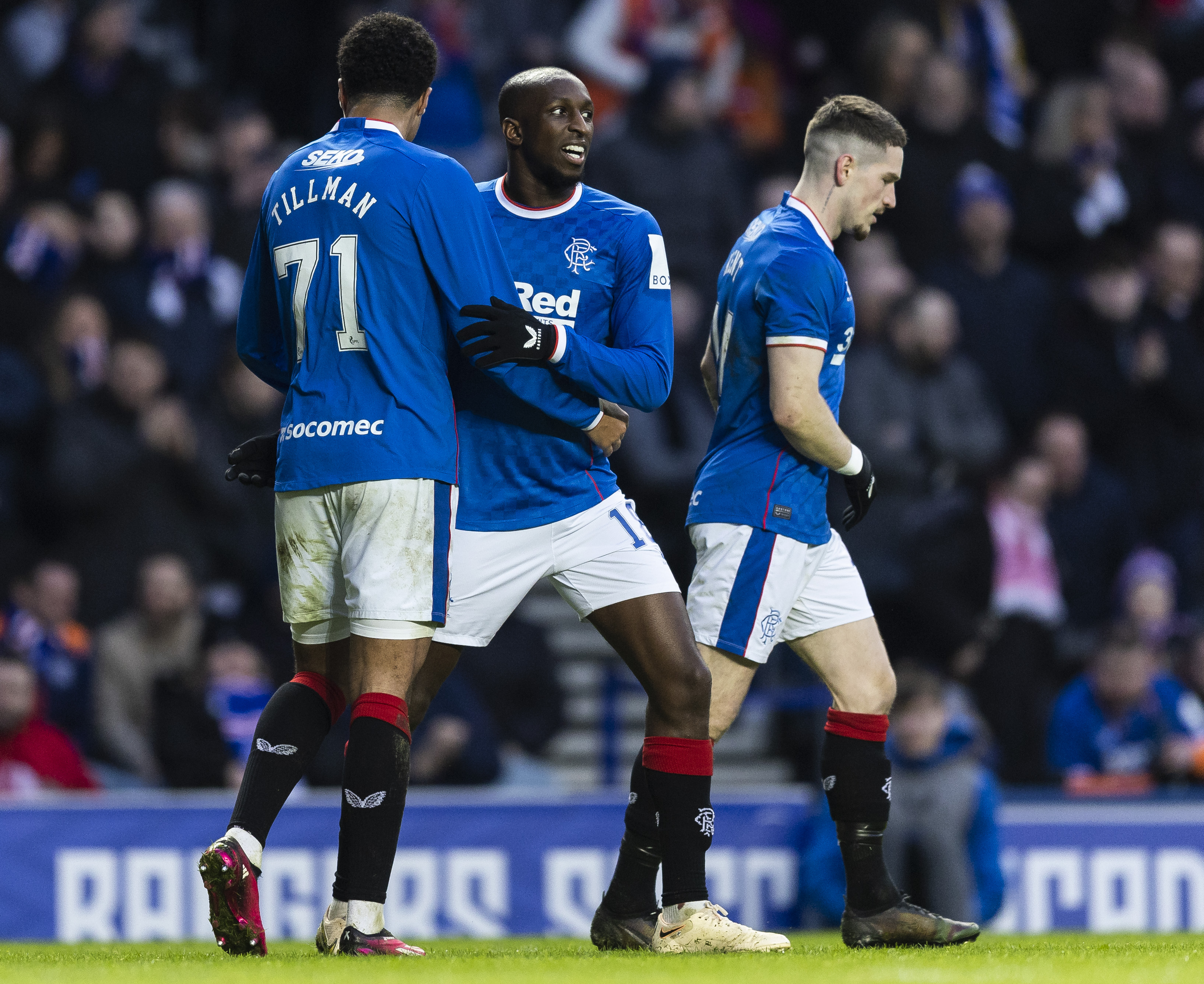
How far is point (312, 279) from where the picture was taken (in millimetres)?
4793

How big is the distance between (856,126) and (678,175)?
612cm

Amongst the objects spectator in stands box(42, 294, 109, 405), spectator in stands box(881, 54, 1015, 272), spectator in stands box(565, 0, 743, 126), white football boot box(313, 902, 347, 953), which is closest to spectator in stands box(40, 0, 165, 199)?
spectator in stands box(42, 294, 109, 405)

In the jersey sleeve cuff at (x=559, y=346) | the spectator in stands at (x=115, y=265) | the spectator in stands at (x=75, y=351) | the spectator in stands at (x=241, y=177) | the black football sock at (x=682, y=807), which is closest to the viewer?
the jersey sleeve cuff at (x=559, y=346)

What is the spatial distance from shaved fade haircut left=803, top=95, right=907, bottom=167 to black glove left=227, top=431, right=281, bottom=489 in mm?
1815

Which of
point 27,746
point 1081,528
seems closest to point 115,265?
point 27,746

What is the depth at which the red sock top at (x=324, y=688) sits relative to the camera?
16.4ft

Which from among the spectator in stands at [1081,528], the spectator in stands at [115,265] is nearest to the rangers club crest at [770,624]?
the spectator in stands at [1081,528]

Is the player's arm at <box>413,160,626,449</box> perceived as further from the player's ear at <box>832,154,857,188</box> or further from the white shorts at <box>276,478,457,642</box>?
the player's ear at <box>832,154,857,188</box>

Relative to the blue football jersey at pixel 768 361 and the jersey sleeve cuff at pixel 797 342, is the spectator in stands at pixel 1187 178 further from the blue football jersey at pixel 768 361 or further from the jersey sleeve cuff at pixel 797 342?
the jersey sleeve cuff at pixel 797 342

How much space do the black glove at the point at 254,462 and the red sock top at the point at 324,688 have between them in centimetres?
56

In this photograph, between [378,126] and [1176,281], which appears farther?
[1176,281]

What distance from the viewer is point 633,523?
523 centimetres

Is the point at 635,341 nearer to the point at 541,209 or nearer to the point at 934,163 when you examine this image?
the point at 541,209

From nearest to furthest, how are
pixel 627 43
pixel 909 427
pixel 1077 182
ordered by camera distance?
pixel 909 427 → pixel 627 43 → pixel 1077 182
